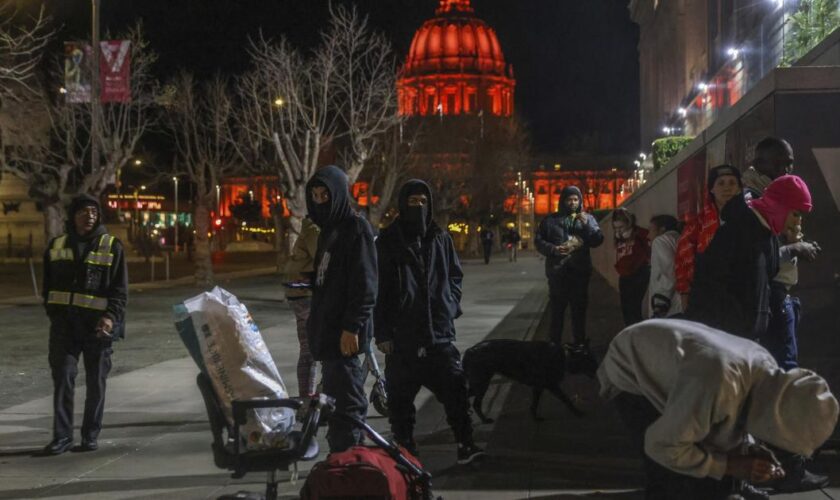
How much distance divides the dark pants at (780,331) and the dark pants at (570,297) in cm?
487

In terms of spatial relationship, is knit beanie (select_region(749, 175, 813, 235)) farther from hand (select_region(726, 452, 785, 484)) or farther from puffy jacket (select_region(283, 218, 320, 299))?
puffy jacket (select_region(283, 218, 320, 299))

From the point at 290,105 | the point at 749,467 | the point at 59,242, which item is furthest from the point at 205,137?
the point at 749,467

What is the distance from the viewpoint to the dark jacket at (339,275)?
231 inches

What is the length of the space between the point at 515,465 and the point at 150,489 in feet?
8.14

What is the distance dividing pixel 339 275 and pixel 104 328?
9.87ft

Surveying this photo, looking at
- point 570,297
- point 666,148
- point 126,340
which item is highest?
point 666,148

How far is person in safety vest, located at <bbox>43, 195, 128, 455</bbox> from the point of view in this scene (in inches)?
320

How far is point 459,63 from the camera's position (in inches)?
5576

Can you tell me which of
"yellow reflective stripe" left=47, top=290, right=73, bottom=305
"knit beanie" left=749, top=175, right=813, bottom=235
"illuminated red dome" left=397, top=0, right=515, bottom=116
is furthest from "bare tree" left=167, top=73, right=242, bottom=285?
"illuminated red dome" left=397, top=0, right=515, bottom=116

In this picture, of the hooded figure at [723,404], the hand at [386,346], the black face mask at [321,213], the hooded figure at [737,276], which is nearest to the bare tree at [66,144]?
the hand at [386,346]

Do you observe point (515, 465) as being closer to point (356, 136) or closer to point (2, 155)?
point (356, 136)

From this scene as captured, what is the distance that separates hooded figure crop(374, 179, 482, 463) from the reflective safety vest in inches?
99.6

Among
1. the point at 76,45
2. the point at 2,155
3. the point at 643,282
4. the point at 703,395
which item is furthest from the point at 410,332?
the point at 2,155

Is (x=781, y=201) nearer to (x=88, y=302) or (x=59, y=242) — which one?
(x=88, y=302)
